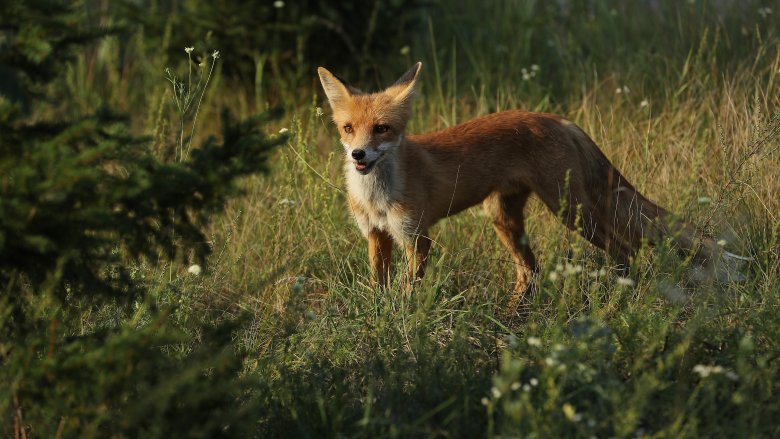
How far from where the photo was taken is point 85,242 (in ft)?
10.8

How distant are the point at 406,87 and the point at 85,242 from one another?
270cm

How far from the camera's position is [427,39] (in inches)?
372

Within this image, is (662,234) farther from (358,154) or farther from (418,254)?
(358,154)

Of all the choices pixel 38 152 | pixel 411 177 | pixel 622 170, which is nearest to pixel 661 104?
pixel 622 170

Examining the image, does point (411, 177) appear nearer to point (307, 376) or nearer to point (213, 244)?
point (213, 244)

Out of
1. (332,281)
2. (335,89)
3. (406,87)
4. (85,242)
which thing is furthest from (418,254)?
(85,242)

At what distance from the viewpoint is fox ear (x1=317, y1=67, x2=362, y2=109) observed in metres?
5.54

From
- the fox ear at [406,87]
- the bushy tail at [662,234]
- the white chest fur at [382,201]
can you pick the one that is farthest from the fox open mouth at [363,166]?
the bushy tail at [662,234]

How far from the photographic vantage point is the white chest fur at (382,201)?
5.29 meters

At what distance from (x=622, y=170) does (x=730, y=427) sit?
128 inches

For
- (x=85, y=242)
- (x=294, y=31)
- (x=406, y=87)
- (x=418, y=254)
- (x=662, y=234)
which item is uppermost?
(x=85, y=242)

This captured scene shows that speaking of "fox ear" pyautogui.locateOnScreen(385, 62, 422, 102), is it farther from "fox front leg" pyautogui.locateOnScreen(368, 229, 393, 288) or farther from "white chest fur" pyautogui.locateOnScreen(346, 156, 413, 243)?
"fox front leg" pyautogui.locateOnScreen(368, 229, 393, 288)

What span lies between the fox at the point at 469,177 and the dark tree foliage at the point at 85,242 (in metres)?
1.86

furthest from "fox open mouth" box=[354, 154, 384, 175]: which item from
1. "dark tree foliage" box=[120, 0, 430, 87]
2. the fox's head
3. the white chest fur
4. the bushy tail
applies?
"dark tree foliage" box=[120, 0, 430, 87]
